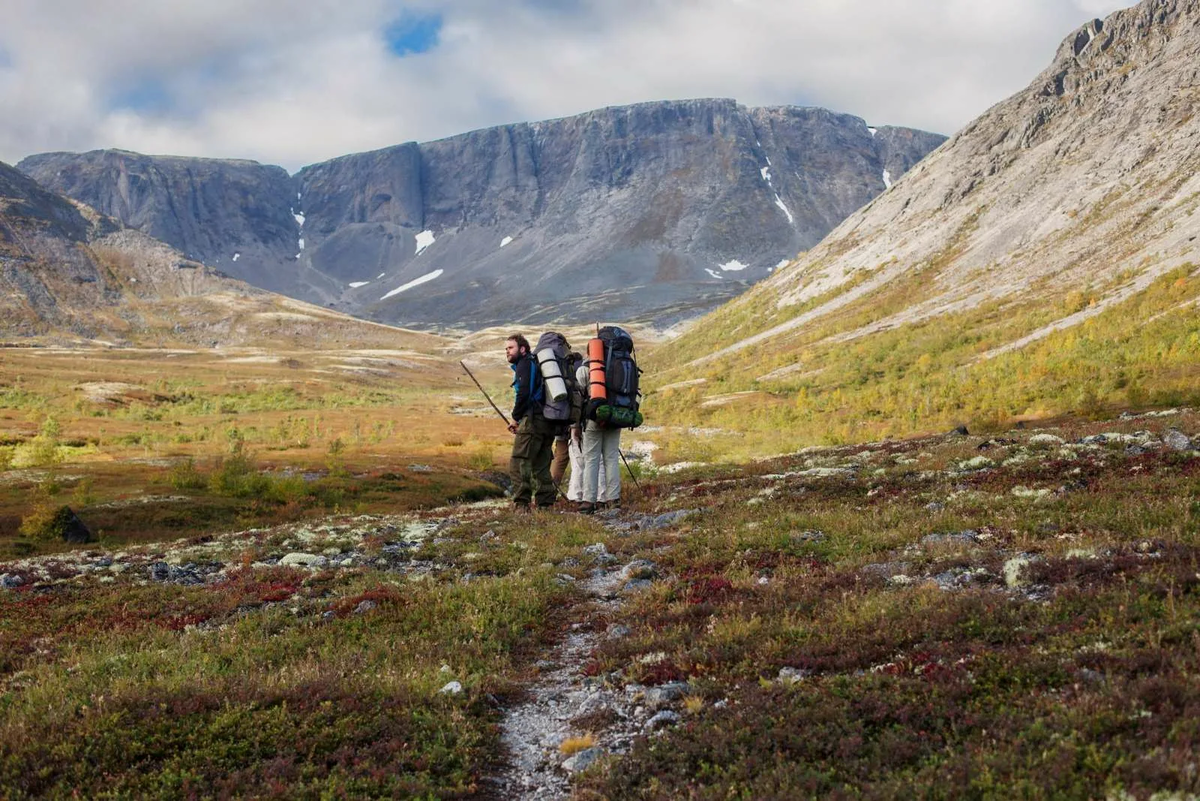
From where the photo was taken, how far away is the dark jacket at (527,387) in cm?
1967

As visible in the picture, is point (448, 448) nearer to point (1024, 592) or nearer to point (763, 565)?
point (763, 565)

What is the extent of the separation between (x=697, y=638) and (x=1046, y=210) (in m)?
80.5

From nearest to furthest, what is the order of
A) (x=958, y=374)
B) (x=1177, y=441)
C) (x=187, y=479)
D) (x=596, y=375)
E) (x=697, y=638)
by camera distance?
(x=697, y=638) → (x=1177, y=441) → (x=596, y=375) → (x=187, y=479) → (x=958, y=374)

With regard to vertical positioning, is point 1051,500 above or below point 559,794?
above

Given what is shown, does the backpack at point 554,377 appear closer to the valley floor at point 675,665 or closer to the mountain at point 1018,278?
the valley floor at point 675,665

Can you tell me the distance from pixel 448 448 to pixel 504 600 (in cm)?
4302

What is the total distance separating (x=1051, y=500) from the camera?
13.1m

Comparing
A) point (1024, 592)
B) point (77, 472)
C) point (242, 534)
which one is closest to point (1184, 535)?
point (1024, 592)

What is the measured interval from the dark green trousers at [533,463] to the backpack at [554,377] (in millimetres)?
660

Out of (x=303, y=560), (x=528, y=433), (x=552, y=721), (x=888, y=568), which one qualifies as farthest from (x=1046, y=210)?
(x=552, y=721)

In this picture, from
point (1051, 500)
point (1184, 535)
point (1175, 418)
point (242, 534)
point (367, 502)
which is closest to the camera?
point (1184, 535)

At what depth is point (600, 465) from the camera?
21.0m

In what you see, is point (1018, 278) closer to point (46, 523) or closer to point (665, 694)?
point (46, 523)

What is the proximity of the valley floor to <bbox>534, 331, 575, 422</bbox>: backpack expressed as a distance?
504cm
